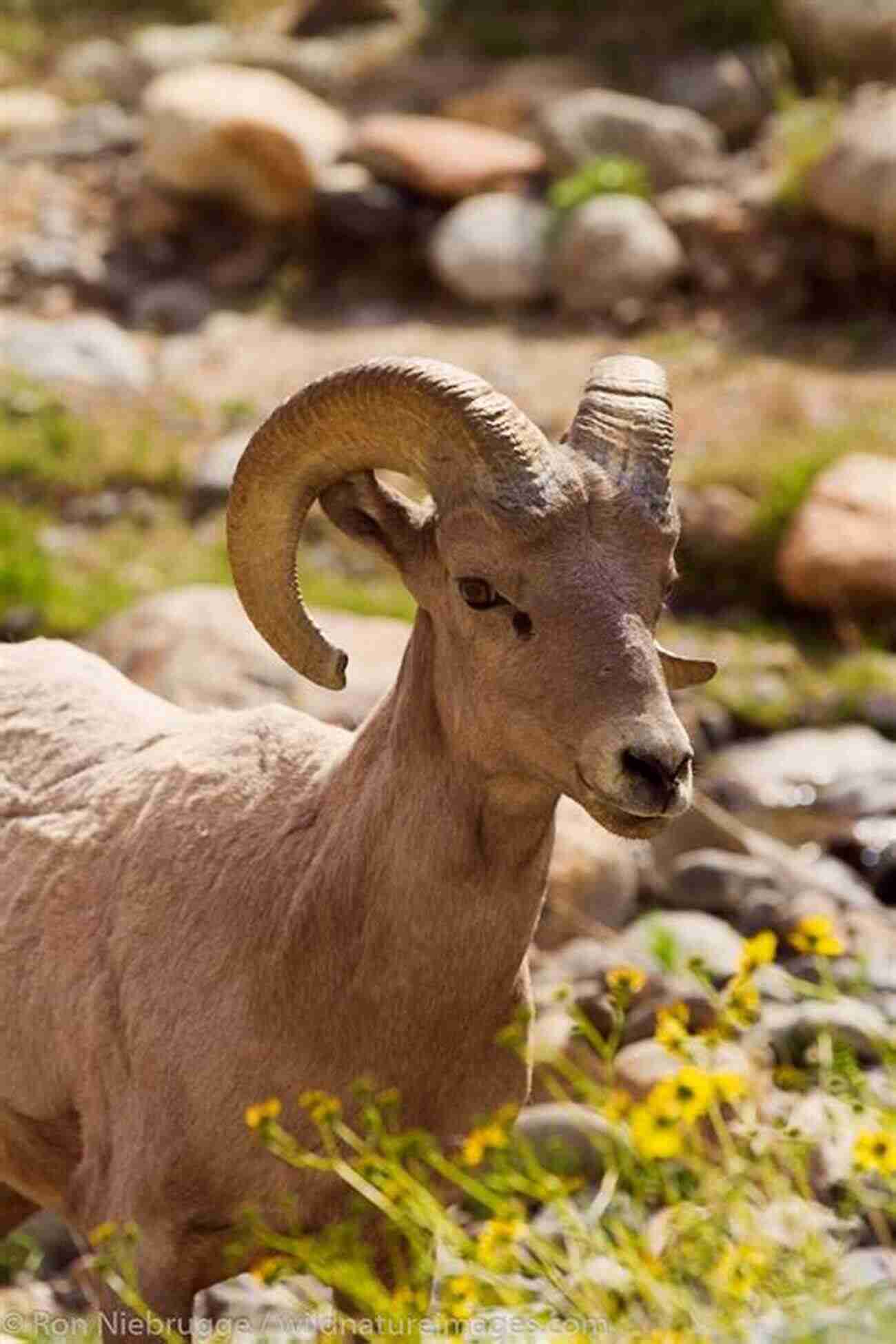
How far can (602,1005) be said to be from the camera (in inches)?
354

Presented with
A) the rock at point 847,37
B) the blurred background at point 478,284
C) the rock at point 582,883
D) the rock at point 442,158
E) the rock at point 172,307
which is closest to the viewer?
the rock at point 582,883

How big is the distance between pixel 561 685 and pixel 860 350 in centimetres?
1297

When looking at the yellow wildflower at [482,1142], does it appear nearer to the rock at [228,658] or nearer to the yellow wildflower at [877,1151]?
the yellow wildflower at [877,1151]

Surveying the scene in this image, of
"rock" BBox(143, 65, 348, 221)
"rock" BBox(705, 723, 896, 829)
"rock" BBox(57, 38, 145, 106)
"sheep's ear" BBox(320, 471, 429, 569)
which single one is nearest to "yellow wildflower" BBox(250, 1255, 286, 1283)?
"sheep's ear" BBox(320, 471, 429, 569)

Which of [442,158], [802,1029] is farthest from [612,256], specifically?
[802,1029]

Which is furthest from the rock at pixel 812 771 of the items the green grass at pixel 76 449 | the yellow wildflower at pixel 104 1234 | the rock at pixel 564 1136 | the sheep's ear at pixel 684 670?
the yellow wildflower at pixel 104 1234

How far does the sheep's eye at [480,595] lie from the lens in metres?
5.43

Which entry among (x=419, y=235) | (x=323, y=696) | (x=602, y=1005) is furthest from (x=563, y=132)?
(x=602, y=1005)

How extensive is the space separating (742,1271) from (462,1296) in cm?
50

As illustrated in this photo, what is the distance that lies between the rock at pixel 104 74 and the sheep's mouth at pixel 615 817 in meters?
18.6

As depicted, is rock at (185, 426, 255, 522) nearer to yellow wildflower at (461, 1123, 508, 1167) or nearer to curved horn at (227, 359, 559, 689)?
curved horn at (227, 359, 559, 689)

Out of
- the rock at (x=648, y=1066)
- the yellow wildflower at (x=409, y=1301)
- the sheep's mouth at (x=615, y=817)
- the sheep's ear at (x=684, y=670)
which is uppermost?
the sheep's ear at (x=684, y=670)

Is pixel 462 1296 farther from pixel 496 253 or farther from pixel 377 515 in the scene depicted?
pixel 496 253

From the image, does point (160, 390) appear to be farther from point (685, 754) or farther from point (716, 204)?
point (685, 754)
